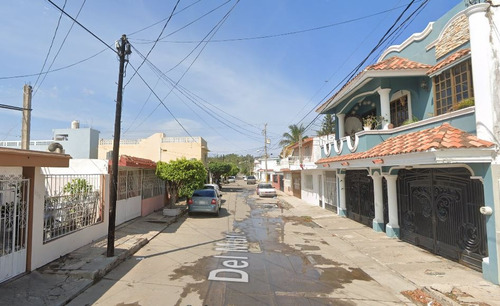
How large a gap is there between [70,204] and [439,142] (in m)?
9.28

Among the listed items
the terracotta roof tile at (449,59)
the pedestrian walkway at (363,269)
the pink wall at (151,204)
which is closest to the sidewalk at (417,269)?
the pedestrian walkway at (363,269)

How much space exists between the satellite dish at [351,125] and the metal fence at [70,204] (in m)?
12.0

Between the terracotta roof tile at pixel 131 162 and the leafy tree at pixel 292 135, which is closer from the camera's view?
the terracotta roof tile at pixel 131 162

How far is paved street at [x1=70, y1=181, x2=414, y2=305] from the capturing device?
5012 mm

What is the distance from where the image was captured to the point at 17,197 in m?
5.60

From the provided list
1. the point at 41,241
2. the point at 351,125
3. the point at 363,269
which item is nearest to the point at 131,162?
the point at 41,241

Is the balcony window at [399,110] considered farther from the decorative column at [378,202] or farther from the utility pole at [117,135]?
the utility pole at [117,135]

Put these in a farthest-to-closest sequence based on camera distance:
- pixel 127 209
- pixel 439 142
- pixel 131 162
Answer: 1. pixel 127 209
2. pixel 131 162
3. pixel 439 142

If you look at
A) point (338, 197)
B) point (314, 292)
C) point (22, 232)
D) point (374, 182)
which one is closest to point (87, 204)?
point (22, 232)

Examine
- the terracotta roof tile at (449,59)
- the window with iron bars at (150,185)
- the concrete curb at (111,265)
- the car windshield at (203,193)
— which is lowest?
the concrete curb at (111,265)

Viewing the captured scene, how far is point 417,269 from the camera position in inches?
268

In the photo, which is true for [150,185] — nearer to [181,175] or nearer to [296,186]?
[181,175]

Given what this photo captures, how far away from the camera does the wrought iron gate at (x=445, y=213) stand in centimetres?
657

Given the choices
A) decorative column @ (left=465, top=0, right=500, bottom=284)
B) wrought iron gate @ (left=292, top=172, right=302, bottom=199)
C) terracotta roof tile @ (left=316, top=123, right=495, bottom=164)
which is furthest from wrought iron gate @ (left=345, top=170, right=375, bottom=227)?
wrought iron gate @ (left=292, top=172, right=302, bottom=199)
